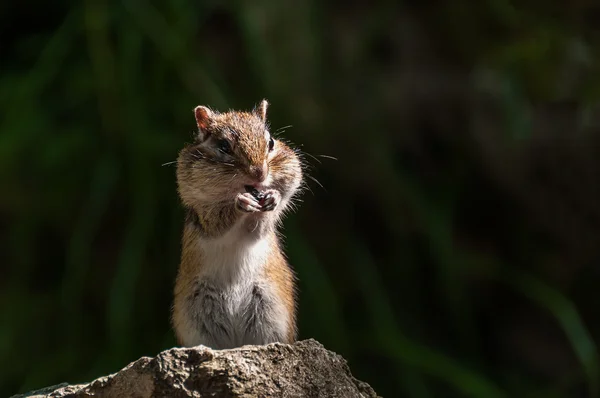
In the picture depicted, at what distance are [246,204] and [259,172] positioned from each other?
0.12 meters

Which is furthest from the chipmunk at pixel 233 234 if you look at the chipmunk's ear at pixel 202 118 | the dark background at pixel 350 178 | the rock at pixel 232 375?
the dark background at pixel 350 178

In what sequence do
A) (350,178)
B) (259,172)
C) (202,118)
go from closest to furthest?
1. (259,172)
2. (202,118)
3. (350,178)

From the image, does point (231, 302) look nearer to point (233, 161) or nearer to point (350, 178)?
point (233, 161)

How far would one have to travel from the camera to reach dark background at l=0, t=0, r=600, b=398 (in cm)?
536

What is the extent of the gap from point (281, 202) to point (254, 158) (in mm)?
315

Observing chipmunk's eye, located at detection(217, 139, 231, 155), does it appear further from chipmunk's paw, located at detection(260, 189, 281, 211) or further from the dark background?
the dark background

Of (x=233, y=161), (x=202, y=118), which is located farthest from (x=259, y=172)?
(x=202, y=118)

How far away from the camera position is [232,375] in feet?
7.32

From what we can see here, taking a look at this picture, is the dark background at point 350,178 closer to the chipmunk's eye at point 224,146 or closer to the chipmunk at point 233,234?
the chipmunk at point 233,234

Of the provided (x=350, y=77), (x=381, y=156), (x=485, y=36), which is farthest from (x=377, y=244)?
(x=485, y=36)

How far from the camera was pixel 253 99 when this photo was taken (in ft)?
18.7

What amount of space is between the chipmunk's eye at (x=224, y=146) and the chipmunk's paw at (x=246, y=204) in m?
0.15

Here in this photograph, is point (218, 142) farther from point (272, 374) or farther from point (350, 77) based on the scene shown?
point (350, 77)

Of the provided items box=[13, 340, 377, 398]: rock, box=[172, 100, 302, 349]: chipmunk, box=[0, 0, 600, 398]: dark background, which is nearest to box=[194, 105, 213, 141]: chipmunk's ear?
box=[172, 100, 302, 349]: chipmunk
